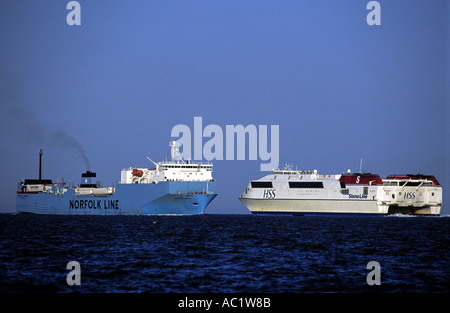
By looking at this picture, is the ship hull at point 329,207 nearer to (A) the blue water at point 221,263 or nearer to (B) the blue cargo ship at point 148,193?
(B) the blue cargo ship at point 148,193

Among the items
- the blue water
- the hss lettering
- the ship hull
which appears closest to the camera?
the blue water

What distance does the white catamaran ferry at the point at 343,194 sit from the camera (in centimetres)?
11344

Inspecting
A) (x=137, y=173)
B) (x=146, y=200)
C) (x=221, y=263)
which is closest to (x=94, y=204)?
(x=137, y=173)

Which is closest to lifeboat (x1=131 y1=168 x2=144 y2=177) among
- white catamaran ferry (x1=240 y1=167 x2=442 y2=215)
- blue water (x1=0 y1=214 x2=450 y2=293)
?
white catamaran ferry (x1=240 y1=167 x2=442 y2=215)

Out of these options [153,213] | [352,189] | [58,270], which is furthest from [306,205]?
[58,270]

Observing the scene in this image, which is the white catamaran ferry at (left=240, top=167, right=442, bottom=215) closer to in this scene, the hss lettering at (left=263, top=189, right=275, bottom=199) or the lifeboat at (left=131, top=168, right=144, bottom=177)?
the hss lettering at (left=263, top=189, right=275, bottom=199)

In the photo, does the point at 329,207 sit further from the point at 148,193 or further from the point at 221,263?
the point at 221,263

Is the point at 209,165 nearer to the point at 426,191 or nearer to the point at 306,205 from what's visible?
the point at 306,205

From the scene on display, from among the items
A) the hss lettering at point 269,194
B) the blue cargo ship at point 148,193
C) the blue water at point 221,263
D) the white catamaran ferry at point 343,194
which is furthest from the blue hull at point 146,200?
the blue water at point 221,263

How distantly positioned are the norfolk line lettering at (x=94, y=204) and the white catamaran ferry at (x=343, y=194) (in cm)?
2550

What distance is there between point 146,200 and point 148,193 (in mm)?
1241

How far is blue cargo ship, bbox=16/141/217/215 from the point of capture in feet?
326

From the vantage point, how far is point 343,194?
11319 centimetres

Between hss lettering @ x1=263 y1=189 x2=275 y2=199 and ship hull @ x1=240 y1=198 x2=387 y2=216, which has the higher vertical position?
hss lettering @ x1=263 y1=189 x2=275 y2=199
